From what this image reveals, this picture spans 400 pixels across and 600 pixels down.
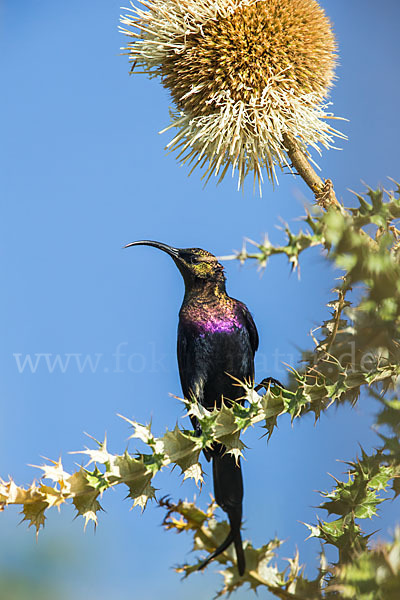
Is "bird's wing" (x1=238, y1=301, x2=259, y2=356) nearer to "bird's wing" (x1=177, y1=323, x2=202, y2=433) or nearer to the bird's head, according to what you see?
the bird's head

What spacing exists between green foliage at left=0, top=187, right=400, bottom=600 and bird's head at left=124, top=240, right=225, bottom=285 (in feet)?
2.70

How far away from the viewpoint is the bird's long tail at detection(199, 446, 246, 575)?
6.24ft

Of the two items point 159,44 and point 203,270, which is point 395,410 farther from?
point 159,44

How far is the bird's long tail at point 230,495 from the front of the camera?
1902 millimetres

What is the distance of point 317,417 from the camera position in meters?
2.12

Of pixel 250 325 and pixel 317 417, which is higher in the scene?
pixel 250 325

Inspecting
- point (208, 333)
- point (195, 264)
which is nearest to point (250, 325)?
point (208, 333)

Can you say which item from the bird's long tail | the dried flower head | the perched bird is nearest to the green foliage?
the bird's long tail

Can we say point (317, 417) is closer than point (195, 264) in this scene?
Yes

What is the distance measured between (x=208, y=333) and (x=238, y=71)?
1.28m

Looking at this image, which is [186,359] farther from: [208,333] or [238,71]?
[238,71]

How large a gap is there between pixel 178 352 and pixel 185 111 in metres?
1.23

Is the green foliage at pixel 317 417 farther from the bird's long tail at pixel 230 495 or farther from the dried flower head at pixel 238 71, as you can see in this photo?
the dried flower head at pixel 238 71

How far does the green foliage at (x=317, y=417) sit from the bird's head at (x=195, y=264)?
2.70ft
